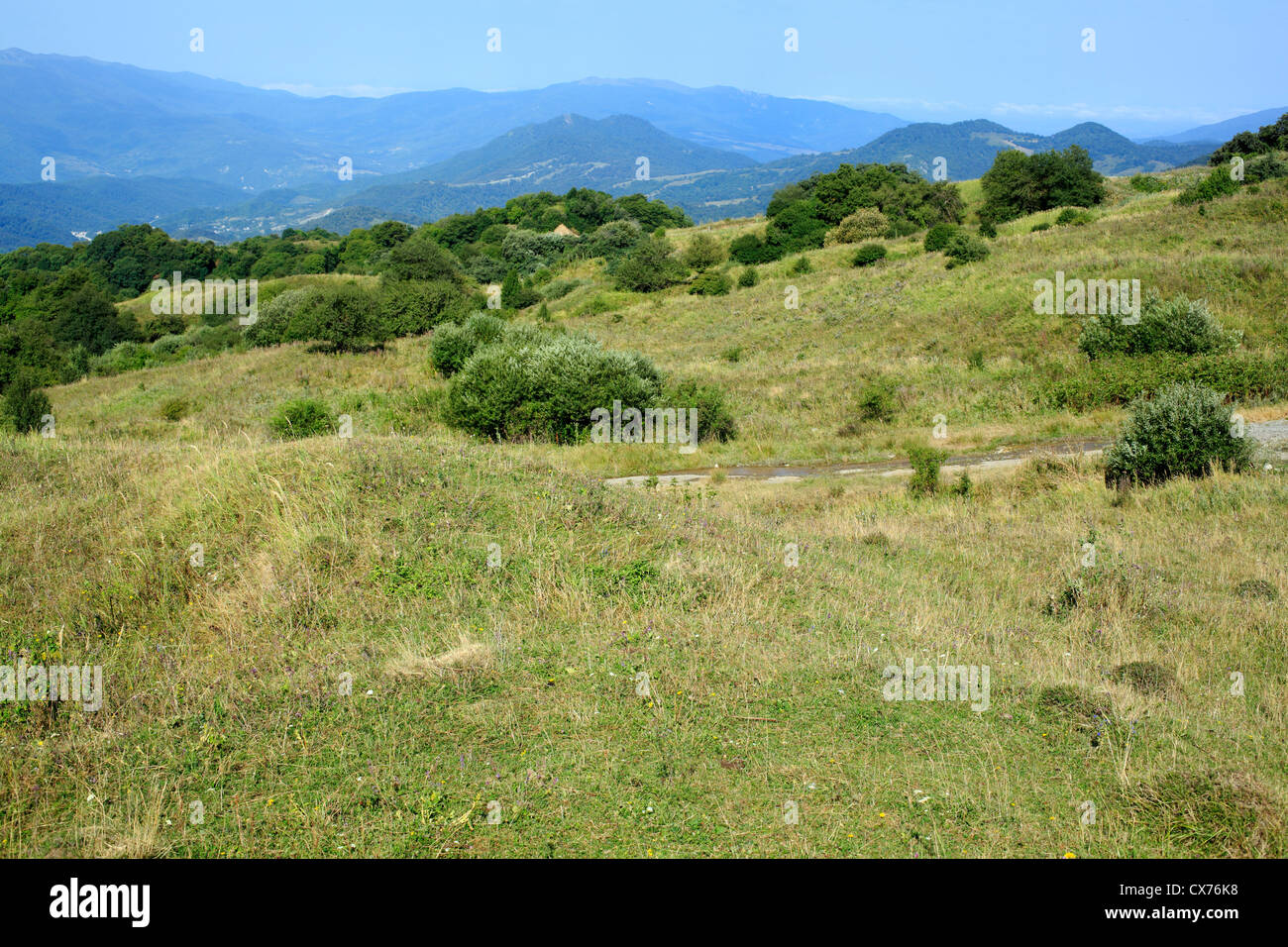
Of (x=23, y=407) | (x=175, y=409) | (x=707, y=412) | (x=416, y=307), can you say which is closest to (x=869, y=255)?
(x=416, y=307)

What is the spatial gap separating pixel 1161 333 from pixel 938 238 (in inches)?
991

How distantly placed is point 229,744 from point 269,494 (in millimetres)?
3802

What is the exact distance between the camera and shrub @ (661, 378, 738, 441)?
21.7 metres

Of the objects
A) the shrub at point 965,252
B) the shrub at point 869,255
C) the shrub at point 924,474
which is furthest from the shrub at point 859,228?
the shrub at point 924,474

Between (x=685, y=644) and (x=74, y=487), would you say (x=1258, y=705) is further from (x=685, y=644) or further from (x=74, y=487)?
(x=74, y=487)

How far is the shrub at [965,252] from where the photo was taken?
121 feet

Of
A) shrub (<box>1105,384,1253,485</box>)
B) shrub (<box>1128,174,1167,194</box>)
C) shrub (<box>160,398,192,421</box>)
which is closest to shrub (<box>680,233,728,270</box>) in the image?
shrub (<box>1128,174,1167,194</box>)

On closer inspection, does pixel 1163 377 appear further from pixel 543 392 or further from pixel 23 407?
pixel 23 407

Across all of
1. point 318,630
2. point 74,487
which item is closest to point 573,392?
point 74,487

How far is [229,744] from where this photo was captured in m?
4.95

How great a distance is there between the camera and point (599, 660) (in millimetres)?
5938

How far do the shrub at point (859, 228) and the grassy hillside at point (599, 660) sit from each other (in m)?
47.1

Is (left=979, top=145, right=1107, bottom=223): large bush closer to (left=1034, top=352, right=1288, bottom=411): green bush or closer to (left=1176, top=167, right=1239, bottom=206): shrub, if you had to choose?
(left=1176, top=167, right=1239, bottom=206): shrub
